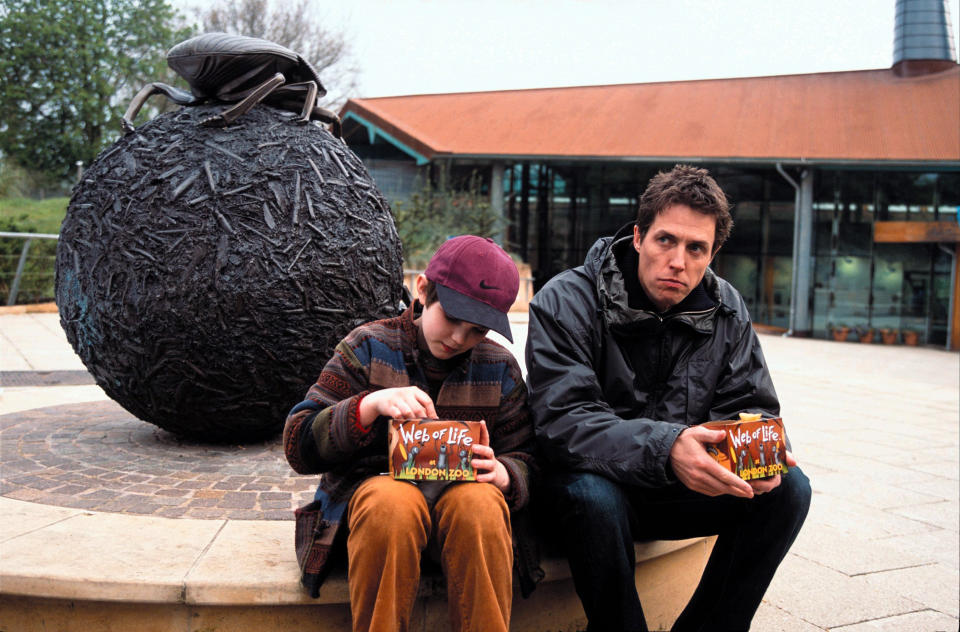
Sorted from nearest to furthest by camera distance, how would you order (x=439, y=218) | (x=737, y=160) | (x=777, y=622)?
(x=777, y=622), (x=737, y=160), (x=439, y=218)

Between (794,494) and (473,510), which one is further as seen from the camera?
(794,494)

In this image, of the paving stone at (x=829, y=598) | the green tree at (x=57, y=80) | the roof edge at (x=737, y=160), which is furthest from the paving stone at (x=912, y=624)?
the green tree at (x=57, y=80)

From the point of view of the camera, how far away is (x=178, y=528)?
2771 mm

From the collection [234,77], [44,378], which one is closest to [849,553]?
[234,77]

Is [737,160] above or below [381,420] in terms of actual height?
above

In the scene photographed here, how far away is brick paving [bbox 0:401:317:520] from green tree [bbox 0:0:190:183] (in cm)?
2910

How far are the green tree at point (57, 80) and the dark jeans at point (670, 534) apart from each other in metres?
31.8

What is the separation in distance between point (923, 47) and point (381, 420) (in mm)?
24467

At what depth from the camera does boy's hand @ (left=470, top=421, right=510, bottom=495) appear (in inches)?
81.6

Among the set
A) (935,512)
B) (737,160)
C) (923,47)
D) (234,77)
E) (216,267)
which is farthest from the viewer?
(923,47)

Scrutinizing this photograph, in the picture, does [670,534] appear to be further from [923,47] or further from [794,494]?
[923,47]

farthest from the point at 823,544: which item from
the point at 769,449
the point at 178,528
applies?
the point at 178,528

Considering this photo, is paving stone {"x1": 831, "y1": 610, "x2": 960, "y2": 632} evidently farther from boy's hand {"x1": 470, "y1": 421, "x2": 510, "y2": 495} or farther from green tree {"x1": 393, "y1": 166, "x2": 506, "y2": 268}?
green tree {"x1": 393, "y1": 166, "x2": 506, "y2": 268}

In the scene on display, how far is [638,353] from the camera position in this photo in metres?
2.71
